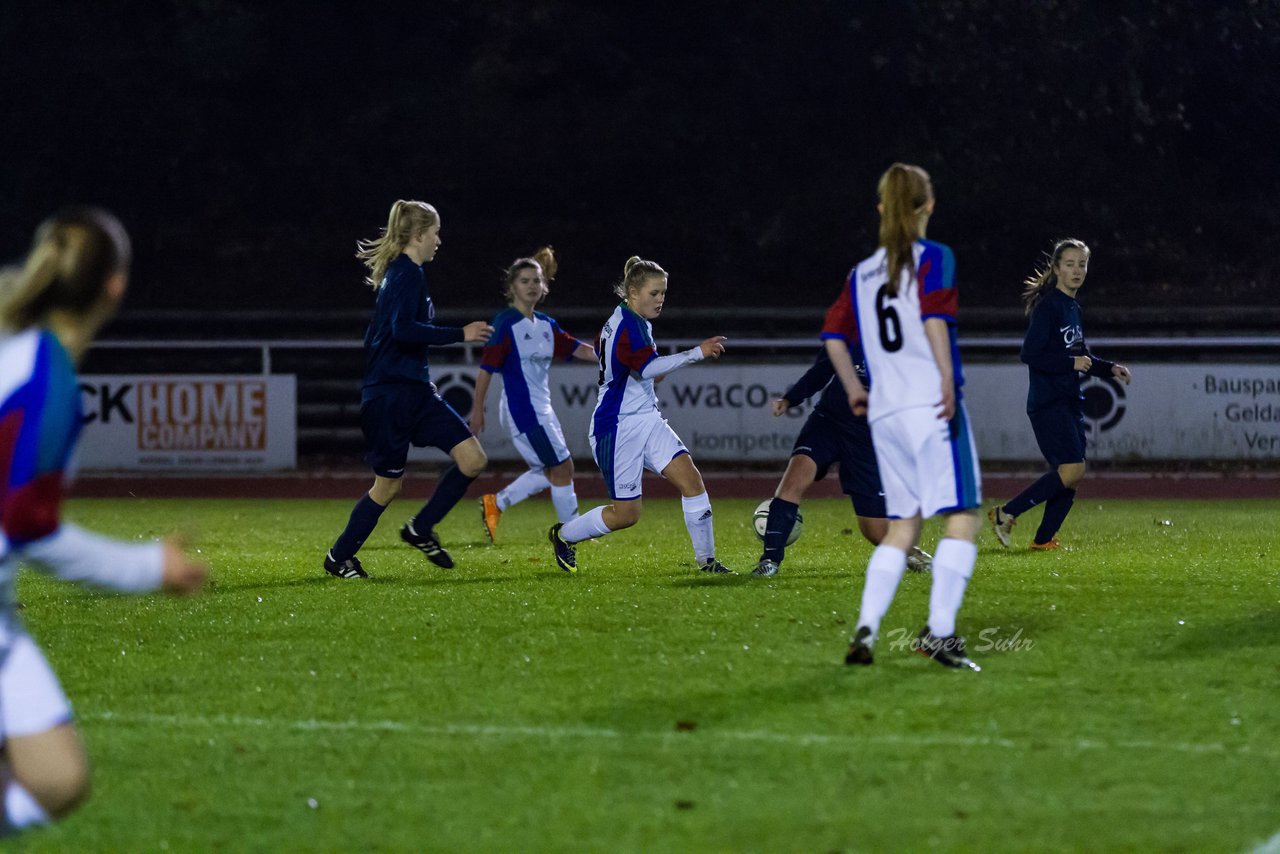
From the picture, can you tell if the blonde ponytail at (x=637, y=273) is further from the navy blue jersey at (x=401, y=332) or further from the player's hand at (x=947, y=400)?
the player's hand at (x=947, y=400)

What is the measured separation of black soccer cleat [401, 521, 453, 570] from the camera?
951 cm

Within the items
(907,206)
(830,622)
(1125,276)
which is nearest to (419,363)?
(830,622)

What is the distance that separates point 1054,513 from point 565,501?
10.9 feet

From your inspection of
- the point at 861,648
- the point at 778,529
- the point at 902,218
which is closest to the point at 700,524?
the point at 778,529

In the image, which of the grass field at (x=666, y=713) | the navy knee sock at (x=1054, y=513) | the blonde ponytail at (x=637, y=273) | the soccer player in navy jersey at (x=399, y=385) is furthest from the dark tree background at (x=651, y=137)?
the grass field at (x=666, y=713)

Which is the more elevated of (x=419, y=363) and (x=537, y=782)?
(x=419, y=363)

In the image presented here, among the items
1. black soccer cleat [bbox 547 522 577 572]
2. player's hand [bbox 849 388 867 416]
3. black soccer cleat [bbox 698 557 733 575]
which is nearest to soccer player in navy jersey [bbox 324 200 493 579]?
black soccer cleat [bbox 547 522 577 572]

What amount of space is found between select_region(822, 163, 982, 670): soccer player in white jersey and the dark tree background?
967 inches

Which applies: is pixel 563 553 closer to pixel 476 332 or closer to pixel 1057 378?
pixel 476 332

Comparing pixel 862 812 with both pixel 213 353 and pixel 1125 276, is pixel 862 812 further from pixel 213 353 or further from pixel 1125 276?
pixel 1125 276

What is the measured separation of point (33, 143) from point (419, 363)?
25545 mm

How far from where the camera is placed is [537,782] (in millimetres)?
4598

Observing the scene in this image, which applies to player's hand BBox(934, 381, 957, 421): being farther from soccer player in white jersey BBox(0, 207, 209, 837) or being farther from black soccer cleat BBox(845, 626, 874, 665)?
soccer player in white jersey BBox(0, 207, 209, 837)

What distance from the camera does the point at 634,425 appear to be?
9.01 m
